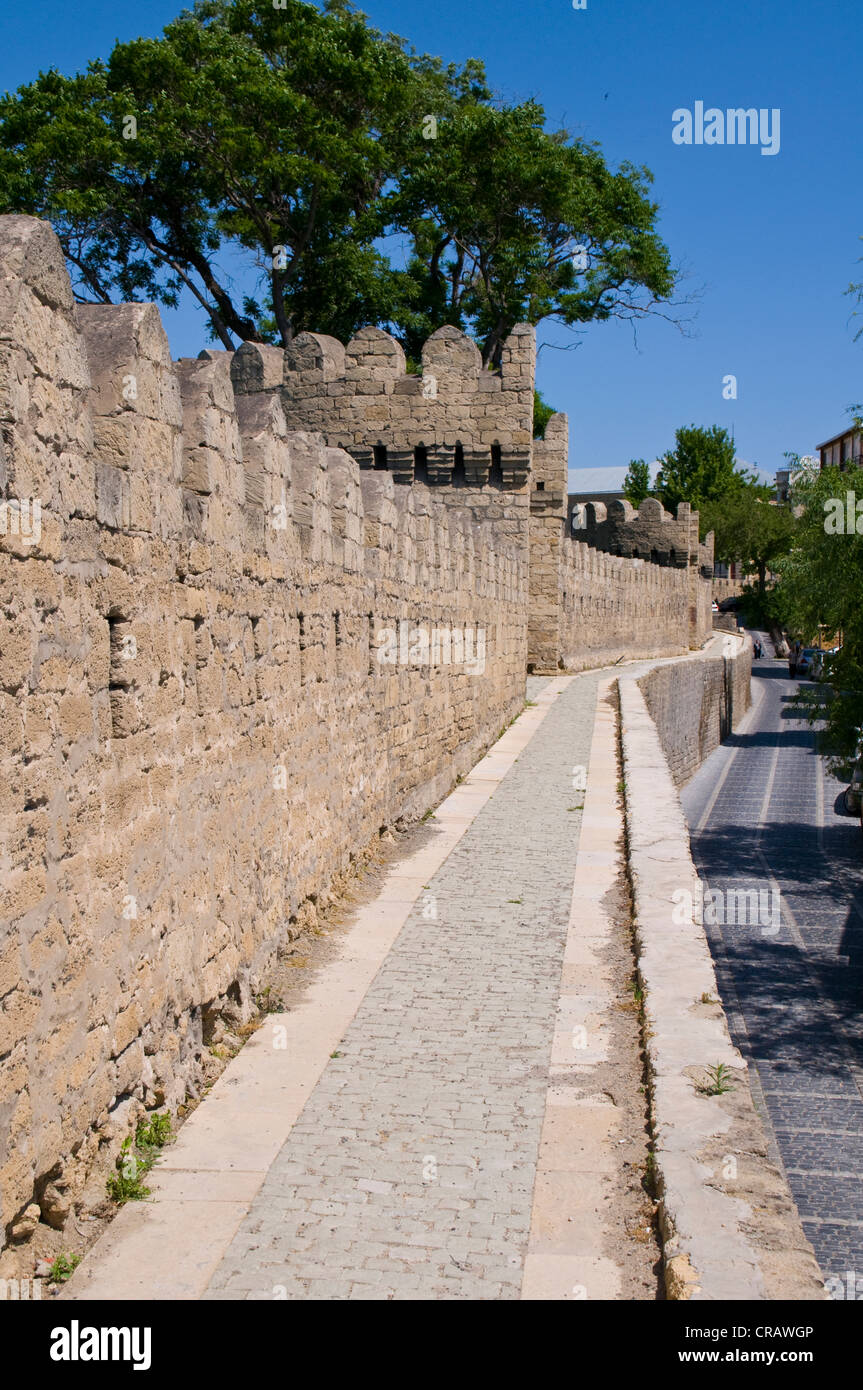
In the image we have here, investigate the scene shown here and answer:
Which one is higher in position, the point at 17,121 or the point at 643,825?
the point at 17,121

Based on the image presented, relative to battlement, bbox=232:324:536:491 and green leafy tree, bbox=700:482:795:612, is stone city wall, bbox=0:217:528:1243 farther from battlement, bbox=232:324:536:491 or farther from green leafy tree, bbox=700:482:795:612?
green leafy tree, bbox=700:482:795:612

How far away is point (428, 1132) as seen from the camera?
11.9 ft

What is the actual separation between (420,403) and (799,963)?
27.9 feet

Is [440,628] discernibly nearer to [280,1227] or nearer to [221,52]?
[280,1227]

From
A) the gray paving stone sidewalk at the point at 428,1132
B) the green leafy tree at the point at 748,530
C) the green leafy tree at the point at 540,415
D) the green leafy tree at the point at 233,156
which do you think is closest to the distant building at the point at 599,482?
the green leafy tree at the point at 748,530

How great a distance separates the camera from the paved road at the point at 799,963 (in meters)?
6.91

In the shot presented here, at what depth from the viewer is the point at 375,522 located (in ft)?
23.4

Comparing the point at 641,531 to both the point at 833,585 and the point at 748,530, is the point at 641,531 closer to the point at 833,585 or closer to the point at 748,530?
the point at 833,585

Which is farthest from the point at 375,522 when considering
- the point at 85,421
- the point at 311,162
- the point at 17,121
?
the point at 17,121

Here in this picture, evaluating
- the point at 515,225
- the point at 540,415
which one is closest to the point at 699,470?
the point at 540,415

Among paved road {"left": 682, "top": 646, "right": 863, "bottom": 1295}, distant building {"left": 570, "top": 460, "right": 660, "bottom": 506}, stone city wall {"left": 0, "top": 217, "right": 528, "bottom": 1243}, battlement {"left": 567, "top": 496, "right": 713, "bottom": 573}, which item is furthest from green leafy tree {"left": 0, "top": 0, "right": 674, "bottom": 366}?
distant building {"left": 570, "top": 460, "right": 660, "bottom": 506}

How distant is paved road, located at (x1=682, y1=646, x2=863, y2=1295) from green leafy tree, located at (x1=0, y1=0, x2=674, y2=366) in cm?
1313
